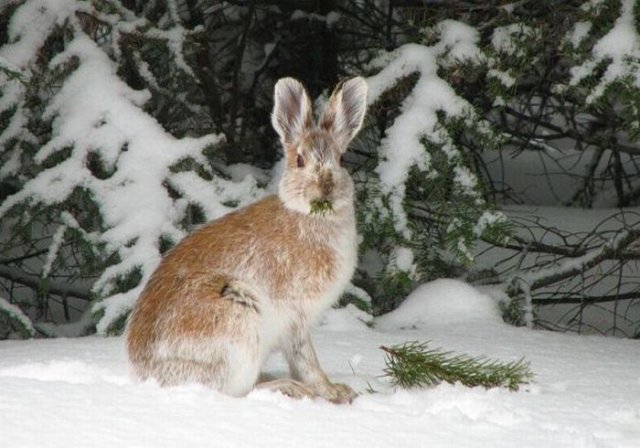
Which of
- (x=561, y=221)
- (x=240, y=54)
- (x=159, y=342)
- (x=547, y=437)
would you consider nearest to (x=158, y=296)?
(x=159, y=342)

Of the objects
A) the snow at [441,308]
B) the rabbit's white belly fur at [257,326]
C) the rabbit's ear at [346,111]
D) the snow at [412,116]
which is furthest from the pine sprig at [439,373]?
the snow at [441,308]

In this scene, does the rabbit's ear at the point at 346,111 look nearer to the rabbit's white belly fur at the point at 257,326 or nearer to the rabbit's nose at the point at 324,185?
the rabbit's nose at the point at 324,185

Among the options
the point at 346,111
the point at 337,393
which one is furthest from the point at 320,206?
the point at 337,393

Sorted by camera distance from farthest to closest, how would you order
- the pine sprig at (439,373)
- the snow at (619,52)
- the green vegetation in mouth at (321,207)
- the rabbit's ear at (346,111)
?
the snow at (619,52)
the rabbit's ear at (346,111)
the green vegetation in mouth at (321,207)
the pine sprig at (439,373)

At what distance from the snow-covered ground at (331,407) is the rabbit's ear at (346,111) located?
1.06 meters

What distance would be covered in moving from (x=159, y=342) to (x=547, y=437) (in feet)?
4.98

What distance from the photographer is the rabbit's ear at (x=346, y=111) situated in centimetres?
469

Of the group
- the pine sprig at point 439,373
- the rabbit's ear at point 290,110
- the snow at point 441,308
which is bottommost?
the pine sprig at point 439,373

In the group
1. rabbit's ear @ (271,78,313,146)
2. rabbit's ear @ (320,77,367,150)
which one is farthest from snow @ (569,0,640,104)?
rabbit's ear @ (271,78,313,146)

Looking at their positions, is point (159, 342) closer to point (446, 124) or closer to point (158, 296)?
point (158, 296)

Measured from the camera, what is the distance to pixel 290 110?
4.74 metres

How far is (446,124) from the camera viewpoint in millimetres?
5984

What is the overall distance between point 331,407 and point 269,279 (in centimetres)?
68

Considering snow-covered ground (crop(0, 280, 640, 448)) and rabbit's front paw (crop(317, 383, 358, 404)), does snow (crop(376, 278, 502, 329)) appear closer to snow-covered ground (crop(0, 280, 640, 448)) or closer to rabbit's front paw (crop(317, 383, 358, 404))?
snow-covered ground (crop(0, 280, 640, 448))
